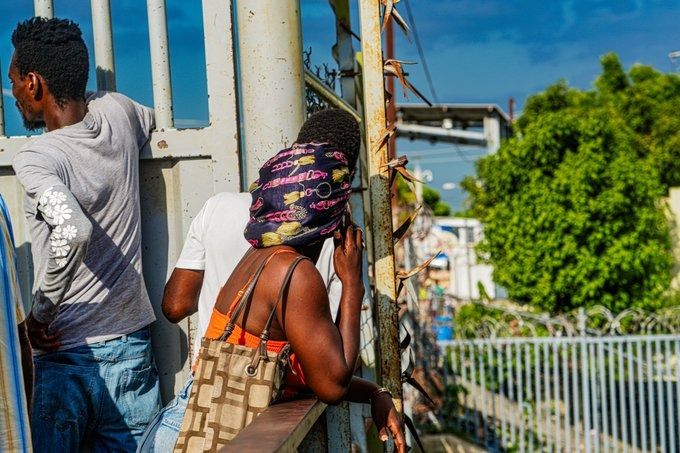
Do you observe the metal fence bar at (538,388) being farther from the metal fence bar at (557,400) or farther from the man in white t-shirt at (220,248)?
the man in white t-shirt at (220,248)

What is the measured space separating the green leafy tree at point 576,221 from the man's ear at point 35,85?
1026 cm

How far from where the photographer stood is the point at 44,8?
10.1 ft

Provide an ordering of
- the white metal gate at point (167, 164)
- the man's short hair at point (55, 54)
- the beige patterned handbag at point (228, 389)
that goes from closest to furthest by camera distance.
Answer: the beige patterned handbag at point (228, 389), the man's short hair at point (55, 54), the white metal gate at point (167, 164)

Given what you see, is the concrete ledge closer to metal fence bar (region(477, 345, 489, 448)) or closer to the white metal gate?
the white metal gate

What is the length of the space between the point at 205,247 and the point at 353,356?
652 millimetres

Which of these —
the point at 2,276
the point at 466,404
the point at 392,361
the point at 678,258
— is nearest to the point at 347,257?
the point at 392,361

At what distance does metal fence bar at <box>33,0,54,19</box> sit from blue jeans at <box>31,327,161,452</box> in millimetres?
1176

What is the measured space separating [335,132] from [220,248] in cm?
48

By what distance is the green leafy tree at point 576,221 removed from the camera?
12.2 metres

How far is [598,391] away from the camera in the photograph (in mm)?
9484

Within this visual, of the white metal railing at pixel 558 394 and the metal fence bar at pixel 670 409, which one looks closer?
the metal fence bar at pixel 670 409

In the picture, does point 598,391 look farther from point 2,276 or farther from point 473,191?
point 473,191

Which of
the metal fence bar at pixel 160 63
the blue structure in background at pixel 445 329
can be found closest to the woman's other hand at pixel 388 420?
the metal fence bar at pixel 160 63

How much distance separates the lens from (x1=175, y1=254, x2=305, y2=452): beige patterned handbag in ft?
6.61
